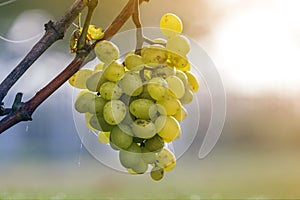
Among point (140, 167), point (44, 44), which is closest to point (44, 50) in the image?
point (44, 44)

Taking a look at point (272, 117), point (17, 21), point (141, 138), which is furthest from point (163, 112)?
point (272, 117)

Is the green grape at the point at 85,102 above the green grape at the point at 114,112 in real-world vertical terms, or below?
above

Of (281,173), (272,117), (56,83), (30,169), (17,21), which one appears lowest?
(56,83)

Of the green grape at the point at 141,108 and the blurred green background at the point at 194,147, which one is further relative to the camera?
the blurred green background at the point at 194,147

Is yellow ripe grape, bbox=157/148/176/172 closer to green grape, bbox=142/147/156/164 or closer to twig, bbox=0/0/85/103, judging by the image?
green grape, bbox=142/147/156/164

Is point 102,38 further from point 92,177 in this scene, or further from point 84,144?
point 92,177

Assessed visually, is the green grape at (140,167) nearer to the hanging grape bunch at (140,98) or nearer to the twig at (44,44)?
the hanging grape bunch at (140,98)

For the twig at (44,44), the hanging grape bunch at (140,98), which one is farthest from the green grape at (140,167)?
the twig at (44,44)
